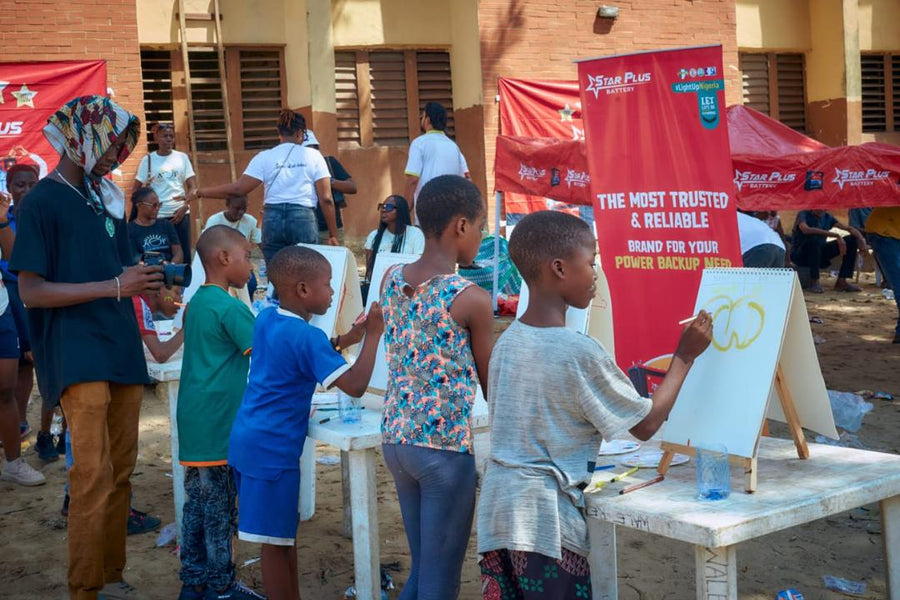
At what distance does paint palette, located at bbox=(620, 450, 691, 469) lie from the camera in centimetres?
372

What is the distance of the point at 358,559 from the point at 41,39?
11633 mm

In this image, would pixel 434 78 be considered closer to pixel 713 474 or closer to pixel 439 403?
pixel 439 403

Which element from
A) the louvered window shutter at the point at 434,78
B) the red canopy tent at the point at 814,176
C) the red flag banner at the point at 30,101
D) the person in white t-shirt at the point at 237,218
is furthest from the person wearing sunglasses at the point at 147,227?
the louvered window shutter at the point at 434,78

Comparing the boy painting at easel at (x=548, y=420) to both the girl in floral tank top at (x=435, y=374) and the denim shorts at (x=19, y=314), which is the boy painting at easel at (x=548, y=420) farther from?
the denim shorts at (x=19, y=314)

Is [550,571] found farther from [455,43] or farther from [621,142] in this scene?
[455,43]

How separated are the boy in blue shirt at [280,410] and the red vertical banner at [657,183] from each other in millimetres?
2217

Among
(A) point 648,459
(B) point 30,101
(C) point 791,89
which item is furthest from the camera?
(C) point 791,89

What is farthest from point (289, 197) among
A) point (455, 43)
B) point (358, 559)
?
point (455, 43)

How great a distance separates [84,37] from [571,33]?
7.49 m

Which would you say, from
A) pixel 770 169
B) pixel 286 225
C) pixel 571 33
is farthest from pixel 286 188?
pixel 571 33

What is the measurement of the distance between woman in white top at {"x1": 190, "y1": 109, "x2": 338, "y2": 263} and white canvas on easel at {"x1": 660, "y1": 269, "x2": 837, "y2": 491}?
5.98 metres

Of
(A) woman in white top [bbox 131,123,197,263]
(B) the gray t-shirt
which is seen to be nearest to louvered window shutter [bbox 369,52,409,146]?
(A) woman in white top [bbox 131,123,197,263]

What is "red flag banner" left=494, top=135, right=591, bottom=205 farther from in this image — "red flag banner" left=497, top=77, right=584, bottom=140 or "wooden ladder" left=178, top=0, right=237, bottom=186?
"wooden ladder" left=178, top=0, right=237, bottom=186

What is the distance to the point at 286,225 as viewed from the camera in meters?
9.23
